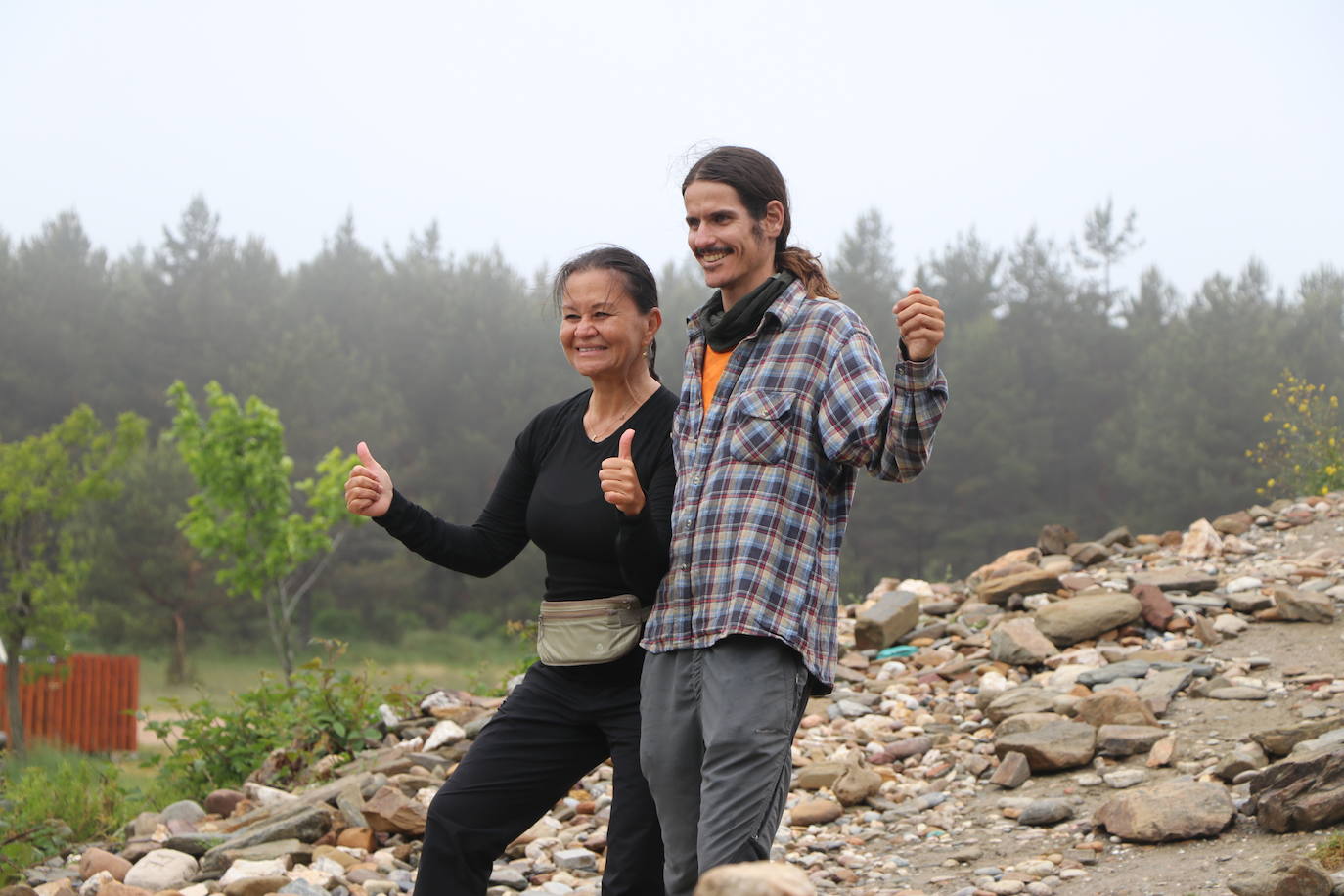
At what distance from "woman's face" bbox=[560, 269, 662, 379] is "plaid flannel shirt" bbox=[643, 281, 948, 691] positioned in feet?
1.09

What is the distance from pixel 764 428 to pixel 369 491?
104 cm

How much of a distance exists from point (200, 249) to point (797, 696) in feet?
141

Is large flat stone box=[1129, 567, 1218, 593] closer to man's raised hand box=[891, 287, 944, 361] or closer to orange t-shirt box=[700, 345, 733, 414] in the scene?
orange t-shirt box=[700, 345, 733, 414]

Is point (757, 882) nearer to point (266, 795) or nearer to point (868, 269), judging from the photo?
point (266, 795)

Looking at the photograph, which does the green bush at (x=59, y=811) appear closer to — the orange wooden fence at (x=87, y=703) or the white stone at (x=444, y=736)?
the white stone at (x=444, y=736)

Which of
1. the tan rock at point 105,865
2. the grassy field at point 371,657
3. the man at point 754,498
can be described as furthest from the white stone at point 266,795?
the grassy field at point 371,657

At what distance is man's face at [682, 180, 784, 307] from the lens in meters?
2.88

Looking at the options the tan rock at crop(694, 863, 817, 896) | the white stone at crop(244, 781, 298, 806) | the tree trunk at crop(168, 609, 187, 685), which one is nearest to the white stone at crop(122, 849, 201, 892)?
the white stone at crop(244, 781, 298, 806)

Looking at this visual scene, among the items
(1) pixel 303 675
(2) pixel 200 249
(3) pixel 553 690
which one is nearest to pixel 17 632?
(1) pixel 303 675

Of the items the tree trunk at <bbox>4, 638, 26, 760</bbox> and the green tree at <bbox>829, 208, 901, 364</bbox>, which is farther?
the green tree at <bbox>829, 208, 901, 364</bbox>

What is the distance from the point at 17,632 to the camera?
64.3 feet

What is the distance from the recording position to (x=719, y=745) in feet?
8.64

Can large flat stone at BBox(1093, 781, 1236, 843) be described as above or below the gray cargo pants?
below

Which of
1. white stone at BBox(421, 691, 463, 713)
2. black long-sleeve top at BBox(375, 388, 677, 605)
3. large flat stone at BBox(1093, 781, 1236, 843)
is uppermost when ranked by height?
black long-sleeve top at BBox(375, 388, 677, 605)
